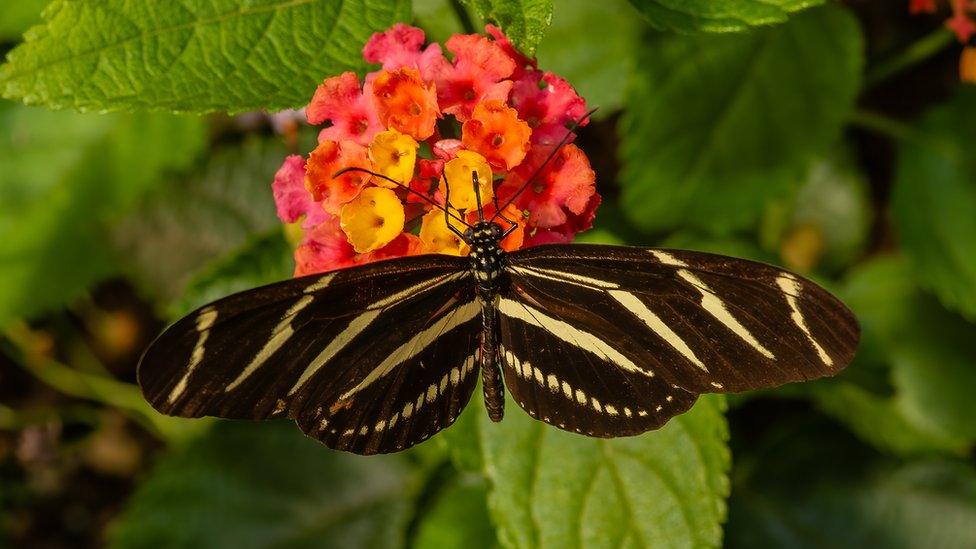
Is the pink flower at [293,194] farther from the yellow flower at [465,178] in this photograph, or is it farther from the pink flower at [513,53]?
the pink flower at [513,53]

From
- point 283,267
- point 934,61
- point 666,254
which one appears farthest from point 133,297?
point 934,61

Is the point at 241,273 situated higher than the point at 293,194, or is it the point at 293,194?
the point at 293,194

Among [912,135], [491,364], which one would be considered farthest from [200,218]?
[912,135]

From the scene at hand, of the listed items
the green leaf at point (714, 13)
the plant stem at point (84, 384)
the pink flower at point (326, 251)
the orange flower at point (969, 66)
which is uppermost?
the green leaf at point (714, 13)

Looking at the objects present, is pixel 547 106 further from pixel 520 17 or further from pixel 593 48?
pixel 593 48

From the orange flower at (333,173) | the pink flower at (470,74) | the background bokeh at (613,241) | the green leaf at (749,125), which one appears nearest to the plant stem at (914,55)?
the background bokeh at (613,241)

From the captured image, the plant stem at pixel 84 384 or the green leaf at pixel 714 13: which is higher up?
the green leaf at pixel 714 13

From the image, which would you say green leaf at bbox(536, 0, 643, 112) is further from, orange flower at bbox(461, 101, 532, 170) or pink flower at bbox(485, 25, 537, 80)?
orange flower at bbox(461, 101, 532, 170)

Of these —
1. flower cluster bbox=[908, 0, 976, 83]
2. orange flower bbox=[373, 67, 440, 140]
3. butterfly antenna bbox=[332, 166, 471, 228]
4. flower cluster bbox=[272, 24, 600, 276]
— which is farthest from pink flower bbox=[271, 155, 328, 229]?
flower cluster bbox=[908, 0, 976, 83]
